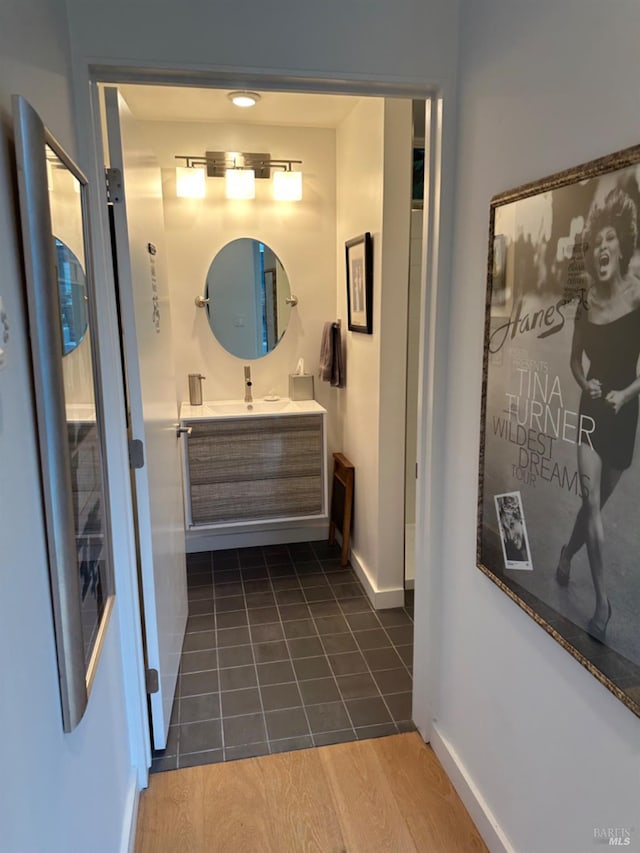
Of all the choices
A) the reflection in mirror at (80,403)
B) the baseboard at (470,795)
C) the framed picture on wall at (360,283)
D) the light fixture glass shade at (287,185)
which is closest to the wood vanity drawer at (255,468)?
the framed picture on wall at (360,283)

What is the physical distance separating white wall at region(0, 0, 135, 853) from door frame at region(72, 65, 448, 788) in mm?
317

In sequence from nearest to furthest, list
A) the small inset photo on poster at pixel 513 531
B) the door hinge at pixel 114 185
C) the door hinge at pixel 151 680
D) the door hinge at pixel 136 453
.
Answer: the small inset photo on poster at pixel 513 531 → the door hinge at pixel 114 185 → the door hinge at pixel 136 453 → the door hinge at pixel 151 680

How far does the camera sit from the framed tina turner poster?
101 cm

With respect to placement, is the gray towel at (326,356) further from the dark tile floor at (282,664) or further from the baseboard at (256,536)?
the dark tile floor at (282,664)

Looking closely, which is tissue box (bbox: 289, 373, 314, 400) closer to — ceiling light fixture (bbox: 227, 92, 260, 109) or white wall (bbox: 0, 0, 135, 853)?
ceiling light fixture (bbox: 227, 92, 260, 109)

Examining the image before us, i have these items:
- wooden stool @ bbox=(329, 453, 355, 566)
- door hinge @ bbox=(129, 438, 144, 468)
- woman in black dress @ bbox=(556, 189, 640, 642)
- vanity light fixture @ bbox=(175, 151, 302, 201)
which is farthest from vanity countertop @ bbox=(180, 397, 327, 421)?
woman in black dress @ bbox=(556, 189, 640, 642)

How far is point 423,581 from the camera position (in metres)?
1.96

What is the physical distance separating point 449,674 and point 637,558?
1.06 m

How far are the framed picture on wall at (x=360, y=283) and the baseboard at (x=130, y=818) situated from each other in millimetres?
2076

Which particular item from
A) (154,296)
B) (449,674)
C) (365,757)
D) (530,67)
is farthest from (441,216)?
(365,757)

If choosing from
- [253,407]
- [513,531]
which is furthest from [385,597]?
[513,531]

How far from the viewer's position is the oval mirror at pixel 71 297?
3.52 feet

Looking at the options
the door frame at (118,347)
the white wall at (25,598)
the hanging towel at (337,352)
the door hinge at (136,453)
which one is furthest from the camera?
the hanging towel at (337,352)

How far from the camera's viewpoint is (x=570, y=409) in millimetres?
1167
